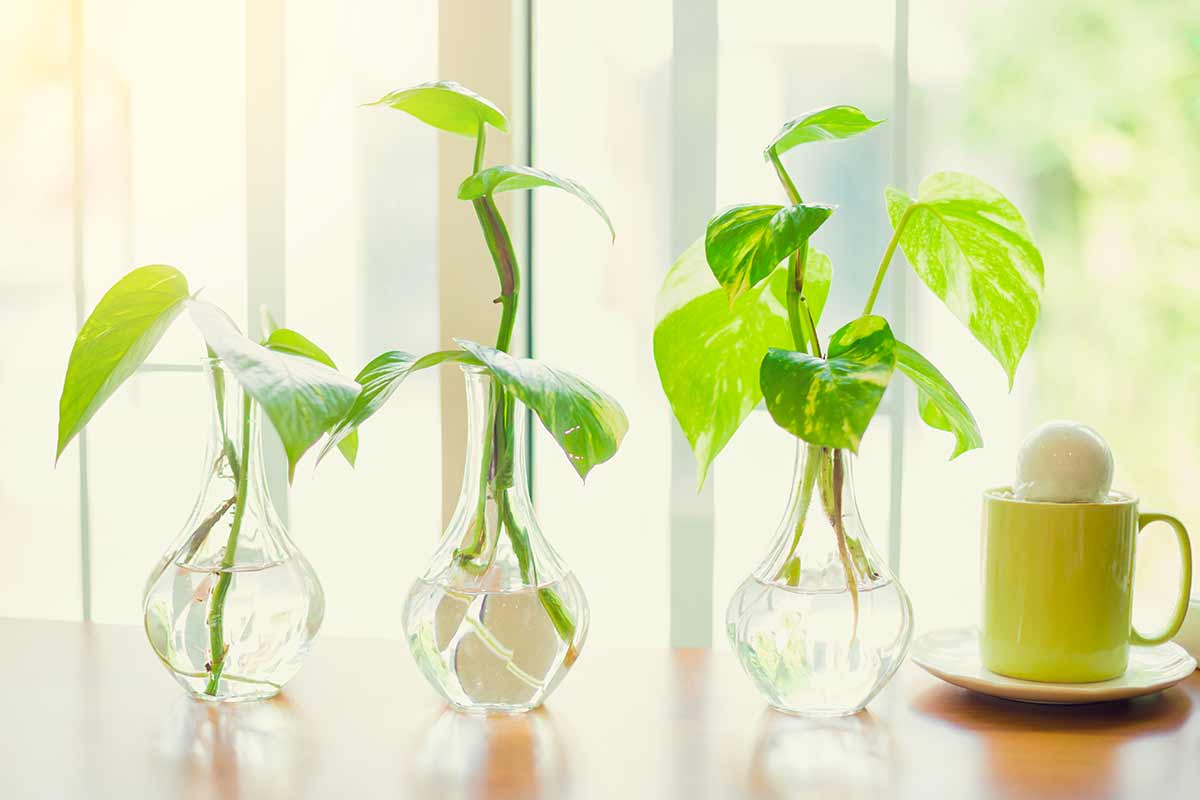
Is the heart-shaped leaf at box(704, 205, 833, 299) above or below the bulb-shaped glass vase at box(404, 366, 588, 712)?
above

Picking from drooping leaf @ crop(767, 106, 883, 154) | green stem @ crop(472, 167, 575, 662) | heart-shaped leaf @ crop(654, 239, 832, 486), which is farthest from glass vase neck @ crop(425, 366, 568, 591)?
drooping leaf @ crop(767, 106, 883, 154)

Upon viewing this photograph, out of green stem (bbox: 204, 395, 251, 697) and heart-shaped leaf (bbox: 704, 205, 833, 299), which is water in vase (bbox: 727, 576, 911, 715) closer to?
heart-shaped leaf (bbox: 704, 205, 833, 299)

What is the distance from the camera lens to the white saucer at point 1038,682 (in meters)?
0.69

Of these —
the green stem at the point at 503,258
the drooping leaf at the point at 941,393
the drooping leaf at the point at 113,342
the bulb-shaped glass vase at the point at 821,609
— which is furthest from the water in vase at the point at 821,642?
the drooping leaf at the point at 113,342

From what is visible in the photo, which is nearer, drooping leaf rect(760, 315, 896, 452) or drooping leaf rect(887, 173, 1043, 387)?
drooping leaf rect(760, 315, 896, 452)

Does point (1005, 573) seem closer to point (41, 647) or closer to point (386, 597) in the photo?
point (41, 647)

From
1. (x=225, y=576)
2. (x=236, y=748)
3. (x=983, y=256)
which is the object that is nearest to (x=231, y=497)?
(x=225, y=576)

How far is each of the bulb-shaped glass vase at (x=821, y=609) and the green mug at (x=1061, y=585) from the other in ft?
0.25

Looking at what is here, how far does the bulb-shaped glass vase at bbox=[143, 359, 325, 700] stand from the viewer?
2.32 ft

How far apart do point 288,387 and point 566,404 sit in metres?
0.16

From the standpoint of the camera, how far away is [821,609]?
0.67 m

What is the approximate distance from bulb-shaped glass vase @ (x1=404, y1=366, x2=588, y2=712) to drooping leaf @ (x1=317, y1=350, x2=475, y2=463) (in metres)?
0.04

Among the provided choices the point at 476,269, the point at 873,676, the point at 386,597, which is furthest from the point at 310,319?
the point at 873,676

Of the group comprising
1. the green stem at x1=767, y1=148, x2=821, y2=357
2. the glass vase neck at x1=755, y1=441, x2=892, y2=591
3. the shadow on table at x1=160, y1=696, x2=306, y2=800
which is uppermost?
the green stem at x1=767, y1=148, x2=821, y2=357
